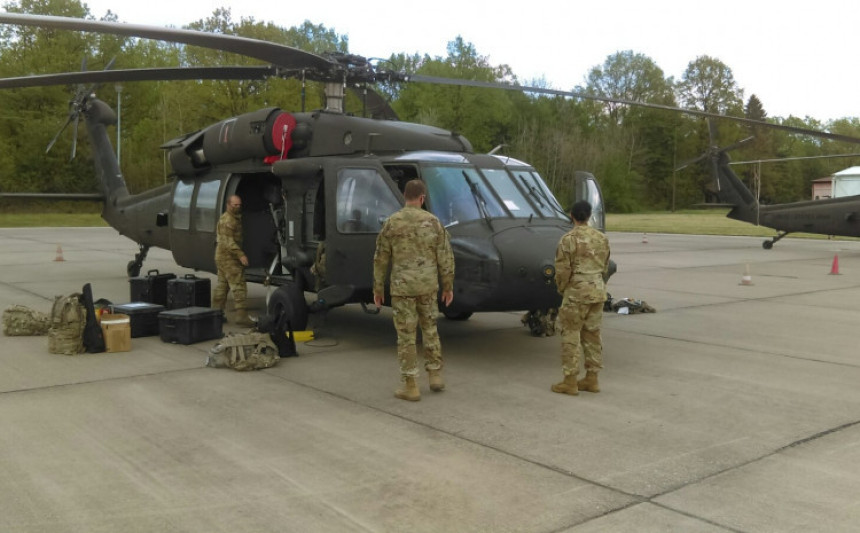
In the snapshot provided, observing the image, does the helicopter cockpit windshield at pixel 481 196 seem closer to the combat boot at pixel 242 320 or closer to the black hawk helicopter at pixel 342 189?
the black hawk helicopter at pixel 342 189

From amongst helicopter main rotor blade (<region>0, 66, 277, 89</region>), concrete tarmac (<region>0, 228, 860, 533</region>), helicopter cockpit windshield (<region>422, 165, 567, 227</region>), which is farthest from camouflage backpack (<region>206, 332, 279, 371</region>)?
helicopter main rotor blade (<region>0, 66, 277, 89</region>)

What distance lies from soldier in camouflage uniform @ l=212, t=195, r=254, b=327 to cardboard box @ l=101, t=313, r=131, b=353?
170cm

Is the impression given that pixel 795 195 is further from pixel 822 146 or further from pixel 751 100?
pixel 822 146

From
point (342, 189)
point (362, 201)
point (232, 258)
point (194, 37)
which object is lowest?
point (232, 258)

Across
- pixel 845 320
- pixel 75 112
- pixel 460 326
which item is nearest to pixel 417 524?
pixel 460 326

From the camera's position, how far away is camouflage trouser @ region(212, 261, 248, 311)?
8.84 meters

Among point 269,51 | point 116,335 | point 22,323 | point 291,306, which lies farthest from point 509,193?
point 22,323

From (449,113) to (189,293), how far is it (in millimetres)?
49196

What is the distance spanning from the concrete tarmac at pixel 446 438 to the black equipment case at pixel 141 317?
0.22 metres

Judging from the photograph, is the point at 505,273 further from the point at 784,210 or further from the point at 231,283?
the point at 784,210

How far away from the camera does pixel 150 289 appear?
9.42 metres

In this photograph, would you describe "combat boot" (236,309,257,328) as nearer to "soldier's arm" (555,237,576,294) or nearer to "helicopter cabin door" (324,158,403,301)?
"helicopter cabin door" (324,158,403,301)

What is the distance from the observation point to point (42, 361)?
22.2 ft

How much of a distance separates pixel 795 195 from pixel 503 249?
88.3 meters
